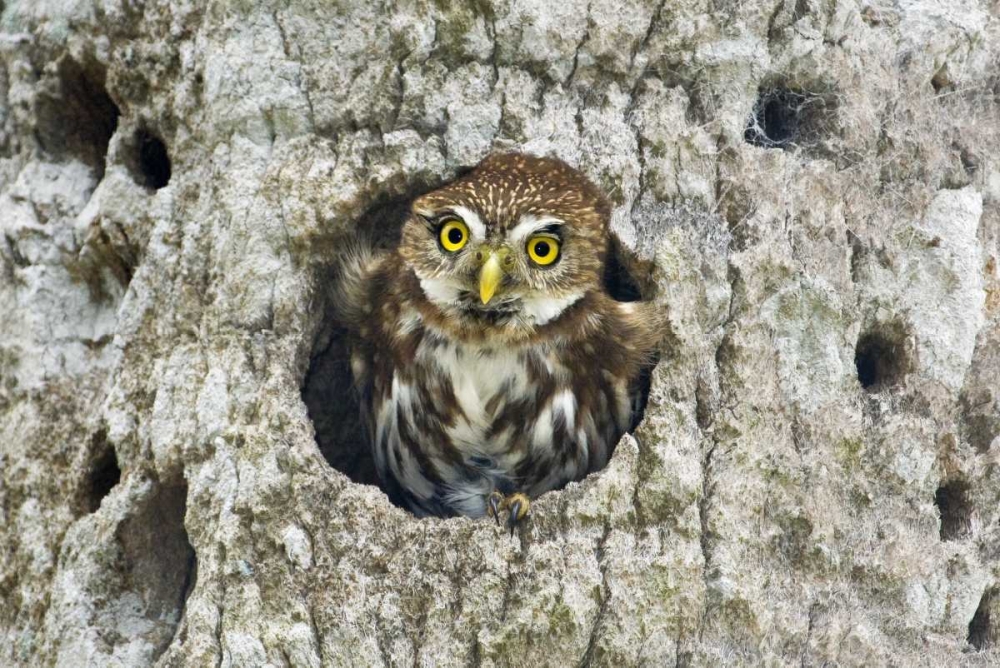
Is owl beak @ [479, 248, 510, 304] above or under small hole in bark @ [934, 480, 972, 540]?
above

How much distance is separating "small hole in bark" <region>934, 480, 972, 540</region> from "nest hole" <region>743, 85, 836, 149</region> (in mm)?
1178

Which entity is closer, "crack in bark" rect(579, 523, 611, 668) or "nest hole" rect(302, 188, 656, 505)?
"crack in bark" rect(579, 523, 611, 668)

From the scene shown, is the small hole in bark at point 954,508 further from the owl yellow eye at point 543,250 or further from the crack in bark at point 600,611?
the owl yellow eye at point 543,250

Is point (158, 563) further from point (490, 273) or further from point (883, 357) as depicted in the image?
point (883, 357)

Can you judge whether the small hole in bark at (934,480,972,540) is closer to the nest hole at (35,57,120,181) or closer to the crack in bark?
the crack in bark

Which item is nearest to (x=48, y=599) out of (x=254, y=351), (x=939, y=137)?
(x=254, y=351)

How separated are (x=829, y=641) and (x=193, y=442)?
1.94m

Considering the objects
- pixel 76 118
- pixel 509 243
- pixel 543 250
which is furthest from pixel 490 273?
pixel 76 118

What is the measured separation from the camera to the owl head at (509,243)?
3.72 m

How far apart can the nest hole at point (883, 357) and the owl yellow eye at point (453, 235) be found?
4.17 ft

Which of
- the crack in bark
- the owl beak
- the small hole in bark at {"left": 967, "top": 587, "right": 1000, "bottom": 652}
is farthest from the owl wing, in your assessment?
the small hole in bark at {"left": 967, "top": 587, "right": 1000, "bottom": 652}

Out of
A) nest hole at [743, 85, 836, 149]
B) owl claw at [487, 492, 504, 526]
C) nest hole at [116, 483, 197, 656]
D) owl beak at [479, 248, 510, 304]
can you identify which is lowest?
nest hole at [116, 483, 197, 656]

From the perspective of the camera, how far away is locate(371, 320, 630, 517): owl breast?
13.0 ft

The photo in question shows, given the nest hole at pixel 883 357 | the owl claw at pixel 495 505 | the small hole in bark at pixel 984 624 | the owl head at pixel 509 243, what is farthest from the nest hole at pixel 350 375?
the small hole in bark at pixel 984 624
